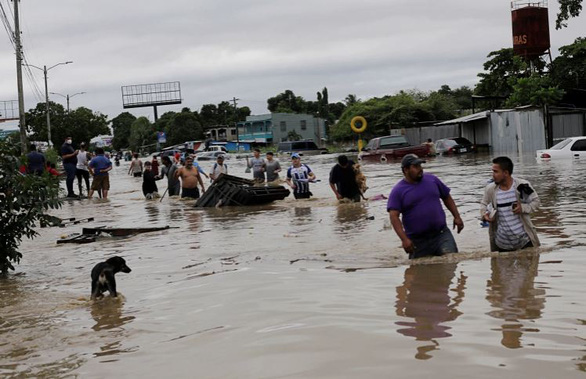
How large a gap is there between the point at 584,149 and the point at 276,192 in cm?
1450

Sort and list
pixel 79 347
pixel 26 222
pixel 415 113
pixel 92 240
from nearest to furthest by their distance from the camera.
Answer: pixel 79 347 < pixel 26 222 < pixel 92 240 < pixel 415 113

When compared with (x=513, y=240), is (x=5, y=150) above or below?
above

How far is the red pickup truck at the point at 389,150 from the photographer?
138 feet

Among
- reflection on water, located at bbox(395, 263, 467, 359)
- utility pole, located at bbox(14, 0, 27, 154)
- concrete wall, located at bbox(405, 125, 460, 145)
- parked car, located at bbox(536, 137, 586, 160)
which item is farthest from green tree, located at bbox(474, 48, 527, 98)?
reflection on water, located at bbox(395, 263, 467, 359)

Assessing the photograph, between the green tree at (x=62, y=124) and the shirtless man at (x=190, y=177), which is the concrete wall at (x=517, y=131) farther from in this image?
the green tree at (x=62, y=124)

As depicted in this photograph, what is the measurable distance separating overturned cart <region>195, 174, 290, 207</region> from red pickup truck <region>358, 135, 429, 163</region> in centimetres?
2200

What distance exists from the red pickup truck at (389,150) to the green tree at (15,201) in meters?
31.7

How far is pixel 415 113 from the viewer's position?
70.2 metres

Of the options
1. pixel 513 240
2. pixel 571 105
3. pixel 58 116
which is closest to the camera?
pixel 513 240

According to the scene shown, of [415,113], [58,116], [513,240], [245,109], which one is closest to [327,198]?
[513,240]

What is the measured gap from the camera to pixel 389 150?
42.2m

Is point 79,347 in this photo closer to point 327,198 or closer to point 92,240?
point 92,240

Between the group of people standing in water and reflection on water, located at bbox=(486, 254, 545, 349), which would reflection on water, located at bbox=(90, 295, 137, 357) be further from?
the group of people standing in water

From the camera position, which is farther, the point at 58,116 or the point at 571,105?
the point at 58,116
